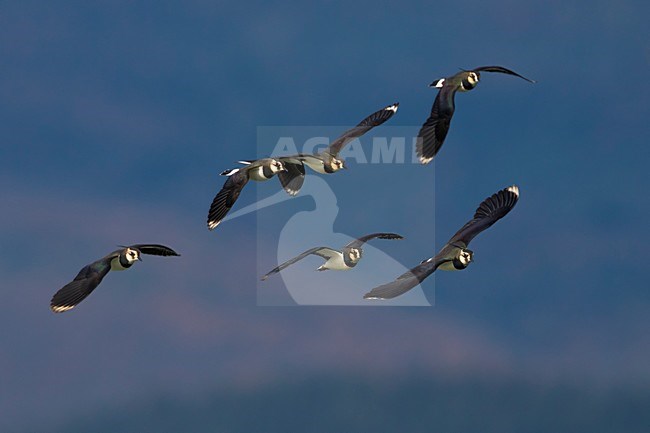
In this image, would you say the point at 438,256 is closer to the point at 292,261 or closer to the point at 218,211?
the point at 292,261

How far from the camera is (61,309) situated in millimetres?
25172

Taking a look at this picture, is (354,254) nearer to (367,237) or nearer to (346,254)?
(346,254)

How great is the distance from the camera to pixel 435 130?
2809 centimetres

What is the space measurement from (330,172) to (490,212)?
197 inches

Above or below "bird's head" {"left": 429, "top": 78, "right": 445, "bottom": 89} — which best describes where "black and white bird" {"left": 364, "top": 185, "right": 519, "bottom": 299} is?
below

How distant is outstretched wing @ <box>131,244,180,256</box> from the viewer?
2694cm

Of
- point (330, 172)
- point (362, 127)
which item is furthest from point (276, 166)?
point (362, 127)

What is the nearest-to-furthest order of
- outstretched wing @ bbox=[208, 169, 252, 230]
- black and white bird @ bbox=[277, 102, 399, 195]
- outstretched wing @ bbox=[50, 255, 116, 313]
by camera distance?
outstretched wing @ bbox=[50, 255, 116, 313], outstretched wing @ bbox=[208, 169, 252, 230], black and white bird @ bbox=[277, 102, 399, 195]

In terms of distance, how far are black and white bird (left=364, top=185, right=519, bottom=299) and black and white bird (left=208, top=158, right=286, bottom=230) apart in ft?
17.9

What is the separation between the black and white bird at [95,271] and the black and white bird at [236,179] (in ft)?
5.35

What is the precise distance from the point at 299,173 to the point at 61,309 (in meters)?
9.18

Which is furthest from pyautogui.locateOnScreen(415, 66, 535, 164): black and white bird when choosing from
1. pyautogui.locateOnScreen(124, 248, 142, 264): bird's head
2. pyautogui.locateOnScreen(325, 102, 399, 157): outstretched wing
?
pyautogui.locateOnScreen(124, 248, 142, 264): bird's head

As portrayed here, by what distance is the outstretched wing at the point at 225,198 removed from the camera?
2770 centimetres

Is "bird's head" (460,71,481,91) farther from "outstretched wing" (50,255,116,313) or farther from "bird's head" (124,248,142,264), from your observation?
"outstretched wing" (50,255,116,313)
